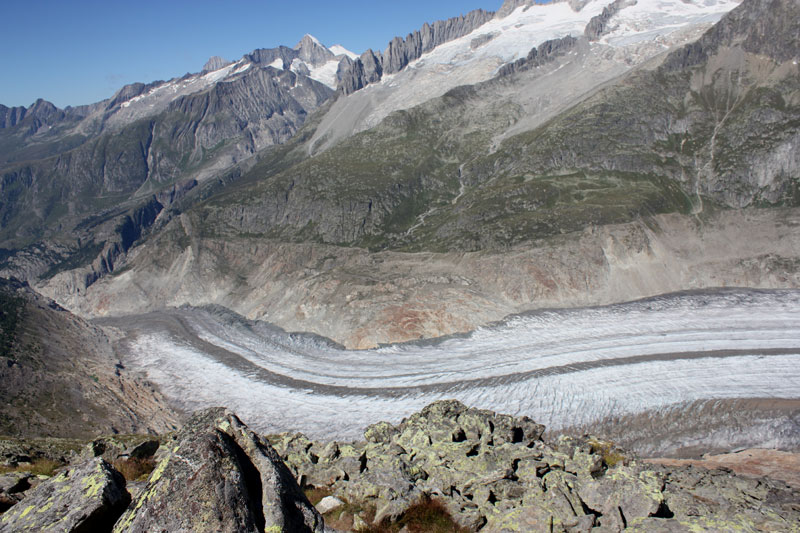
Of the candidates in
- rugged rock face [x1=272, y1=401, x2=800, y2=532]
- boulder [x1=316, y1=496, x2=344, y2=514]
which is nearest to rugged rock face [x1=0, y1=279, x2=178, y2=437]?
rugged rock face [x1=272, y1=401, x2=800, y2=532]

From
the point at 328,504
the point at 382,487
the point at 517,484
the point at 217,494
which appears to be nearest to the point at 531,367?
the point at 517,484

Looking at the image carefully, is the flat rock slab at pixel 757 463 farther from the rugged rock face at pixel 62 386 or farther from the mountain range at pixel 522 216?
the rugged rock face at pixel 62 386

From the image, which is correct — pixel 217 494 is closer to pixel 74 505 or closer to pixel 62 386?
pixel 74 505

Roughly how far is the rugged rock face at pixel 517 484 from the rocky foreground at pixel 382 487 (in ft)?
0.26

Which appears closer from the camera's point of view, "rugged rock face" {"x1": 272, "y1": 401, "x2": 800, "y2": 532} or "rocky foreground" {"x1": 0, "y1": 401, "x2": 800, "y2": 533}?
"rocky foreground" {"x1": 0, "y1": 401, "x2": 800, "y2": 533}

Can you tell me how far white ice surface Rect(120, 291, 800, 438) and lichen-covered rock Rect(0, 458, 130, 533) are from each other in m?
46.1

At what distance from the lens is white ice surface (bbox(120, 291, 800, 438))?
59812 millimetres

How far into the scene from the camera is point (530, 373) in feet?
220

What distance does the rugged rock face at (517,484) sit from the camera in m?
18.6

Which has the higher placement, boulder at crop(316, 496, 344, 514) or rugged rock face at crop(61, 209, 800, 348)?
boulder at crop(316, 496, 344, 514)

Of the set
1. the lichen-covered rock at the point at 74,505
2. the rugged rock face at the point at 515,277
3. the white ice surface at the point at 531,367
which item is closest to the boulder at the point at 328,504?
the lichen-covered rock at the point at 74,505

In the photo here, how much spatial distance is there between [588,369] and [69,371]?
75.3m

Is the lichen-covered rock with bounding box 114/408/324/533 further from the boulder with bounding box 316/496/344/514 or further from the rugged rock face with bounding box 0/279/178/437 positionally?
the rugged rock face with bounding box 0/279/178/437

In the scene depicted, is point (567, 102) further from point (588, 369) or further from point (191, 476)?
point (191, 476)
